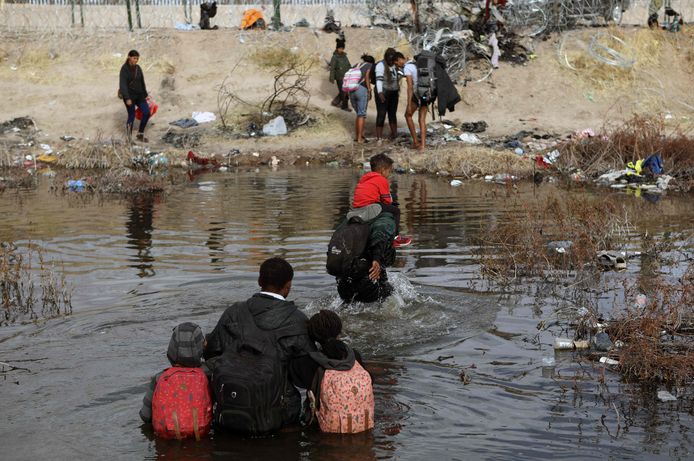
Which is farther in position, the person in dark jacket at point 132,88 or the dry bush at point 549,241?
the person in dark jacket at point 132,88

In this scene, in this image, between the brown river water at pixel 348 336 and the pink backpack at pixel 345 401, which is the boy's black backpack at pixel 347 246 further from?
the pink backpack at pixel 345 401

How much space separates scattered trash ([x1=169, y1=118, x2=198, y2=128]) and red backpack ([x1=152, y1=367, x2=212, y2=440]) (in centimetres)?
1707

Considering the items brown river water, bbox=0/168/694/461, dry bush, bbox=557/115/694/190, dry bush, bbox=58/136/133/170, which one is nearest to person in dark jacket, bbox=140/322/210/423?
brown river water, bbox=0/168/694/461

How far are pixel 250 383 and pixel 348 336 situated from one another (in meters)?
2.57

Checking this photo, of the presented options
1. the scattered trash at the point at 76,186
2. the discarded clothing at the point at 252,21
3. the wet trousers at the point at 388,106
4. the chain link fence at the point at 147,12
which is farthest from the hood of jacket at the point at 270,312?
the chain link fence at the point at 147,12

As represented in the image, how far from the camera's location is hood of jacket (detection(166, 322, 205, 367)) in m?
5.66

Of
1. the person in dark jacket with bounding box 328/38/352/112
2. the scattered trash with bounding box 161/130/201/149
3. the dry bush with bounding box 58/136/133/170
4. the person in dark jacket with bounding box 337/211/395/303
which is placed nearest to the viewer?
the person in dark jacket with bounding box 337/211/395/303

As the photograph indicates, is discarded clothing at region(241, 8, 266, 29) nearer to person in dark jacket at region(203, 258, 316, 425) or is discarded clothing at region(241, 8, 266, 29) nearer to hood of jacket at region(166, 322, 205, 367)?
person in dark jacket at region(203, 258, 316, 425)

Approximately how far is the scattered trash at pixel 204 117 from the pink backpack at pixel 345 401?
683 inches

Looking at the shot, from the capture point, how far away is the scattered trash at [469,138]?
20.7m

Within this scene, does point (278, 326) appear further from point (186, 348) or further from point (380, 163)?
point (380, 163)

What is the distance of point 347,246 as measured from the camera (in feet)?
26.3

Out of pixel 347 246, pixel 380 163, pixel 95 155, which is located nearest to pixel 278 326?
pixel 347 246

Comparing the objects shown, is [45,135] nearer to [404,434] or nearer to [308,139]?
[308,139]
